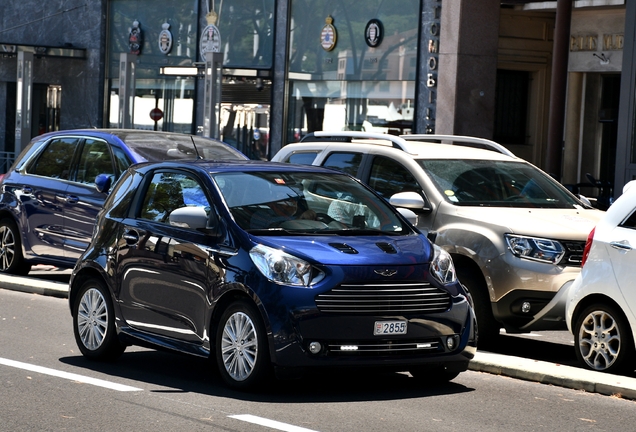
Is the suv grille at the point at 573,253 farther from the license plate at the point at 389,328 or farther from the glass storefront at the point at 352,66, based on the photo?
the glass storefront at the point at 352,66

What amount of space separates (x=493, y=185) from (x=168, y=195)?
11.7ft

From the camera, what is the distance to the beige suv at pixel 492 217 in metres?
9.98

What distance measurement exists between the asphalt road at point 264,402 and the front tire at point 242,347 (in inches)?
4.9

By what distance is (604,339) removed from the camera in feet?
30.3

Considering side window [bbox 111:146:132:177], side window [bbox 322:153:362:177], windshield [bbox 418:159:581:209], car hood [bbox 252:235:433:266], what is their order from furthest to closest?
side window [bbox 111:146:132:177] → side window [bbox 322:153:362:177] → windshield [bbox 418:159:581:209] → car hood [bbox 252:235:433:266]

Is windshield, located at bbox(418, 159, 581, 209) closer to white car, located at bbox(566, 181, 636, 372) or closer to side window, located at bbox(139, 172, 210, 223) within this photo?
white car, located at bbox(566, 181, 636, 372)

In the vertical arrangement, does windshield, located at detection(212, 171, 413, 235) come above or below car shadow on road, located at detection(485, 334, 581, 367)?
above

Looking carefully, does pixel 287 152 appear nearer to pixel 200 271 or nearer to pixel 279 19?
pixel 200 271

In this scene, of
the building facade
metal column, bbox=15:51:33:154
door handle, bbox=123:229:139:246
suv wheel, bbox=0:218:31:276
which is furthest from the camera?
metal column, bbox=15:51:33:154

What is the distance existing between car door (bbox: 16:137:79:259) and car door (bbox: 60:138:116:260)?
0.12m

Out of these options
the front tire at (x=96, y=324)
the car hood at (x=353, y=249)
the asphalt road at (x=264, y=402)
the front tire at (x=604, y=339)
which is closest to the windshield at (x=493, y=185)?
the front tire at (x=604, y=339)

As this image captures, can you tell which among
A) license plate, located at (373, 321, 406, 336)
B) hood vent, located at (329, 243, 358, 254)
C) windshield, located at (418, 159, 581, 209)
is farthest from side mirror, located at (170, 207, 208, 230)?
windshield, located at (418, 159, 581, 209)

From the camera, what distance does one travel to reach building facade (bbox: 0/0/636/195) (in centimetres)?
2291

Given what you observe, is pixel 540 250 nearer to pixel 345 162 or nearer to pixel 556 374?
pixel 556 374
